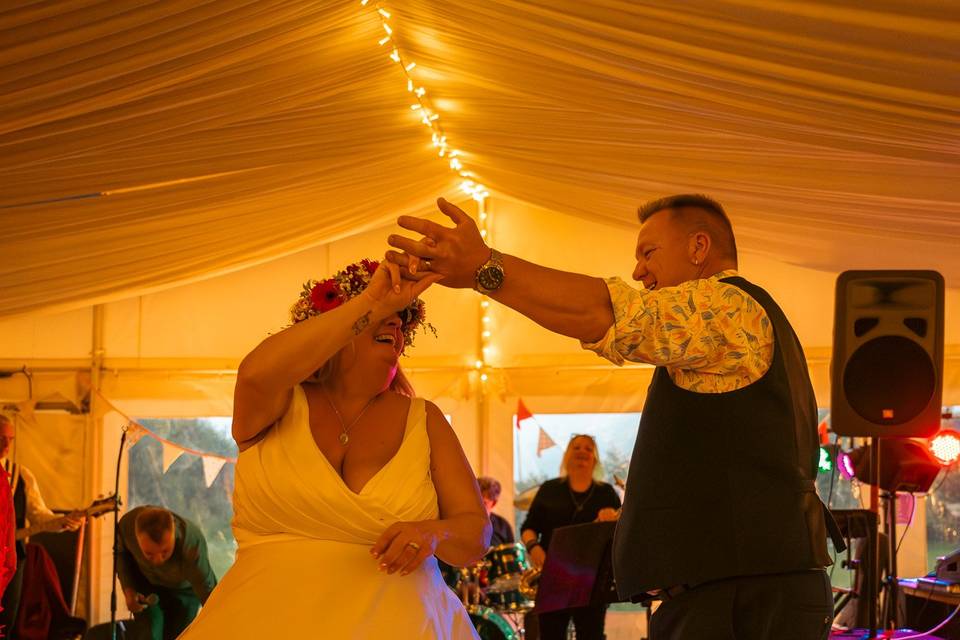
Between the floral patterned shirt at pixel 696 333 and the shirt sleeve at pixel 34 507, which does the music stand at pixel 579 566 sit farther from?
the shirt sleeve at pixel 34 507

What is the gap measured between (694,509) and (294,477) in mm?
926

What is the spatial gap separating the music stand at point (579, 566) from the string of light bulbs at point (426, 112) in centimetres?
265

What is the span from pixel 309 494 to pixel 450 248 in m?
0.75

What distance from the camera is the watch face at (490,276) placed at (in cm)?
215

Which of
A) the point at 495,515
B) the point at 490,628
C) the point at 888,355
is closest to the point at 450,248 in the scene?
the point at 888,355

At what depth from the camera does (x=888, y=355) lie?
4395 millimetres

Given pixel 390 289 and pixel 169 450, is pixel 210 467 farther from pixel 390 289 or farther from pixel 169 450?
pixel 390 289

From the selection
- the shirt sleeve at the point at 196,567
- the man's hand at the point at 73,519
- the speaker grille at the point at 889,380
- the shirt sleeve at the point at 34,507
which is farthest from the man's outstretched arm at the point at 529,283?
the shirt sleeve at the point at 34,507

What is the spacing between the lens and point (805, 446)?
2.42m

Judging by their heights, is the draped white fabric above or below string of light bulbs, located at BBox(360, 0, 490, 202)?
below

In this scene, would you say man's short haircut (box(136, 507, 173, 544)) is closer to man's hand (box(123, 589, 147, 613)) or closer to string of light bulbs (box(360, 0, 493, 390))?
man's hand (box(123, 589, 147, 613))

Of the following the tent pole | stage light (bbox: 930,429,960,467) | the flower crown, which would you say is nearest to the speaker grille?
the flower crown

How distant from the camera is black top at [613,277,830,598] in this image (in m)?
2.30

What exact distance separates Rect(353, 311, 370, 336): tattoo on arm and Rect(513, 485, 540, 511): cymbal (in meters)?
7.71
